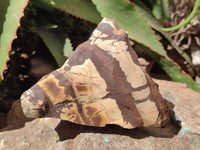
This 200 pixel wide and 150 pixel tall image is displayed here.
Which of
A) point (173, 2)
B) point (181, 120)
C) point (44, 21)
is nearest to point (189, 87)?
point (181, 120)

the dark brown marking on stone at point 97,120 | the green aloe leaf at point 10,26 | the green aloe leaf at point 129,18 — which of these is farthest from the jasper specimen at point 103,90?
the green aloe leaf at point 129,18

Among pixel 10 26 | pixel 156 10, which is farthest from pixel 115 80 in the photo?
pixel 156 10

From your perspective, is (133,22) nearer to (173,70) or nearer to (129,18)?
(129,18)

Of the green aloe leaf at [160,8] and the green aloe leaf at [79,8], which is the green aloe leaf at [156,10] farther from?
the green aloe leaf at [79,8]

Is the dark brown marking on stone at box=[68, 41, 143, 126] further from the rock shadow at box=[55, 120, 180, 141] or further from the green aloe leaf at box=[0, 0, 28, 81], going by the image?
the green aloe leaf at box=[0, 0, 28, 81]

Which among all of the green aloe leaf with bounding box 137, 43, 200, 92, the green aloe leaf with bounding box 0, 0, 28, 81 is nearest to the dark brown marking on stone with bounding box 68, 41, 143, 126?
the green aloe leaf with bounding box 0, 0, 28, 81

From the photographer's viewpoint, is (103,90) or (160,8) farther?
(160,8)
